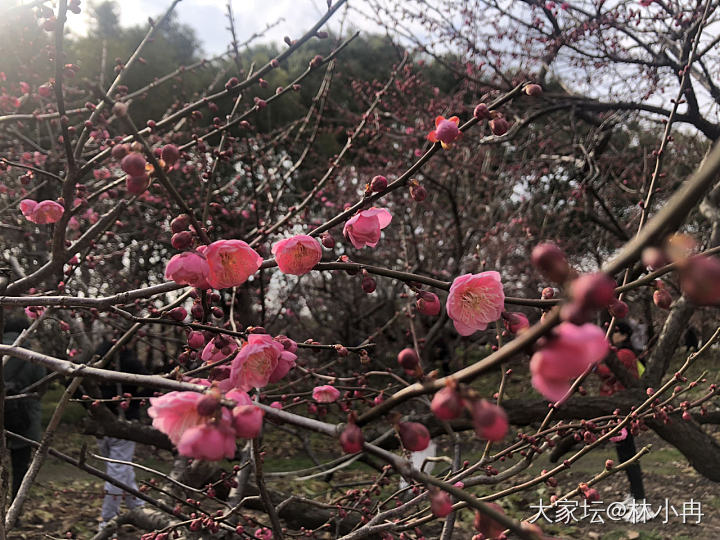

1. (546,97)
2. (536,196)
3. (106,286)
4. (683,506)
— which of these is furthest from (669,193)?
(106,286)

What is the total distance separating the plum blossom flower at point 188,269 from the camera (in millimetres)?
925

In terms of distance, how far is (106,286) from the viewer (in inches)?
279

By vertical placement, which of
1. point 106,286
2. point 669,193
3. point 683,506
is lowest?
point 683,506

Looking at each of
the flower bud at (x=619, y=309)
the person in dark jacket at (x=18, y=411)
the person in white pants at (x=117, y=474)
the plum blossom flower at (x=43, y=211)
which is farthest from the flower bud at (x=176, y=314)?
the person in dark jacket at (x=18, y=411)

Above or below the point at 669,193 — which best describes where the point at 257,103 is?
below

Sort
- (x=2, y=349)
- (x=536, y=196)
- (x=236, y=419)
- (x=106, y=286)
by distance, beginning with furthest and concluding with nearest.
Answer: (x=536, y=196)
(x=106, y=286)
(x=2, y=349)
(x=236, y=419)

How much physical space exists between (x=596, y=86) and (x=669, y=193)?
332 centimetres

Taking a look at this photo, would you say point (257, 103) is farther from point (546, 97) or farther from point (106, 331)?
point (106, 331)

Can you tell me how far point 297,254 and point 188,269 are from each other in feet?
0.79

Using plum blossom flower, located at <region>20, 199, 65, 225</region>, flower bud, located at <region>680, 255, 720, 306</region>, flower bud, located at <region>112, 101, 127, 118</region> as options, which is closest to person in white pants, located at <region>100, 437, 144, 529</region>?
plum blossom flower, located at <region>20, 199, 65, 225</region>

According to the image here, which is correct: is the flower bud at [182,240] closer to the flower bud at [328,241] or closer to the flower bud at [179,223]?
the flower bud at [179,223]

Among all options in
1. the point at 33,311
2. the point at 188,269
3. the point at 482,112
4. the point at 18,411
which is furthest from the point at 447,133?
the point at 18,411

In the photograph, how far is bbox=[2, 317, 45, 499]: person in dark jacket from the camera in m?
4.16

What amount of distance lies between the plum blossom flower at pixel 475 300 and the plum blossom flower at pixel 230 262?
15.8 inches
